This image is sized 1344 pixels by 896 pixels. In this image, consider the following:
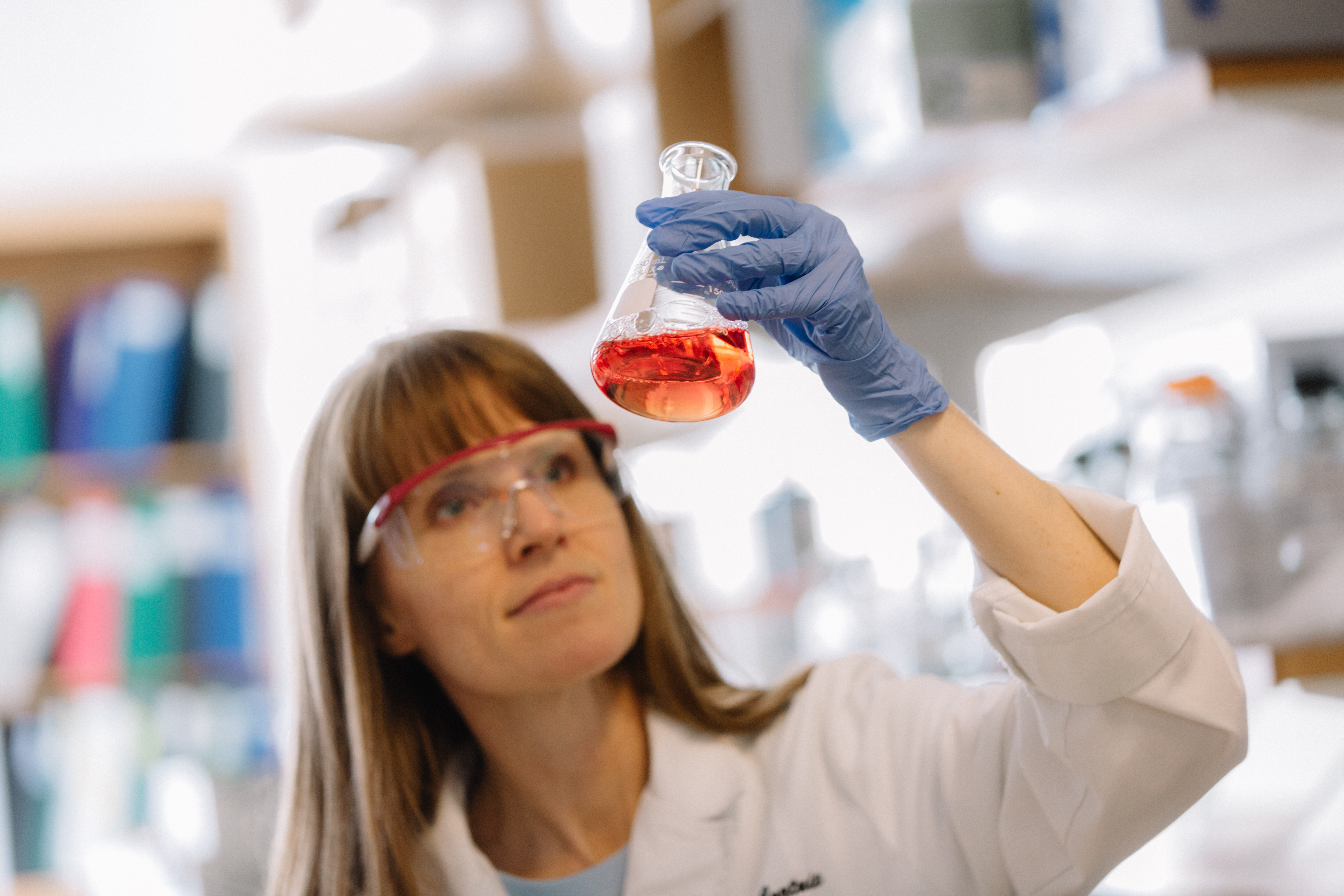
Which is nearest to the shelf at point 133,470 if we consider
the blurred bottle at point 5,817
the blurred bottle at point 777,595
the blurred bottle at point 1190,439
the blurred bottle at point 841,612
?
the blurred bottle at point 5,817

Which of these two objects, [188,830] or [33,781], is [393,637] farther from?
[33,781]

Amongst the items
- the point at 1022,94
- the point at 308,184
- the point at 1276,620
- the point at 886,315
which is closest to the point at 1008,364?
the point at 886,315

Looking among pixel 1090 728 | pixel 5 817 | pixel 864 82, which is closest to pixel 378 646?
pixel 1090 728

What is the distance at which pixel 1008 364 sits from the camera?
208cm

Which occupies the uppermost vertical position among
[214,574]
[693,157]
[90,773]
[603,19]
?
[603,19]

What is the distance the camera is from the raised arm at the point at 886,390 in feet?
2.73

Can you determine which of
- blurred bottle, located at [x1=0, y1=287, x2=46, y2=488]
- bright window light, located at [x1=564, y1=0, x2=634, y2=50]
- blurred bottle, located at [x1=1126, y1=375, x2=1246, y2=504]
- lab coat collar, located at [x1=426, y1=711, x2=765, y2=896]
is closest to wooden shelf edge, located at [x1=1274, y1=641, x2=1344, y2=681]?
blurred bottle, located at [x1=1126, y1=375, x2=1246, y2=504]

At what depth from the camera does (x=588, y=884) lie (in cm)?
125

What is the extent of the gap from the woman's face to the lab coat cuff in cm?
43

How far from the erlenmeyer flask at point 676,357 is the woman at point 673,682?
0.12 ft

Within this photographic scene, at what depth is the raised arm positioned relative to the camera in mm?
832

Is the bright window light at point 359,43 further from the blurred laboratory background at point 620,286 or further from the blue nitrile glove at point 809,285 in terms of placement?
→ the blue nitrile glove at point 809,285

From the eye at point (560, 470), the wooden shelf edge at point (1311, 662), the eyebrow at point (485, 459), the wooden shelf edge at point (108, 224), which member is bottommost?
the wooden shelf edge at point (1311, 662)

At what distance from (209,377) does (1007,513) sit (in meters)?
3.03
